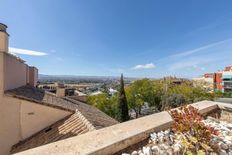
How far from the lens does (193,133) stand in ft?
6.21

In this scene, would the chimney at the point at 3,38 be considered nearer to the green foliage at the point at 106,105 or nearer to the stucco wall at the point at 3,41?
the stucco wall at the point at 3,41

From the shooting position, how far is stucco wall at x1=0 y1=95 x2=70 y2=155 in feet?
18.0

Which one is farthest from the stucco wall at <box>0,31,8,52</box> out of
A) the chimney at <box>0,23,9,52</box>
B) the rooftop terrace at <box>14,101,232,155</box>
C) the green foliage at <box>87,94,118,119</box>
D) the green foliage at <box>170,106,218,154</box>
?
the green foliage at <box>87,94,118,119</box>

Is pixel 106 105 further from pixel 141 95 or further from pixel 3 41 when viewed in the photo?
pixel 3 41

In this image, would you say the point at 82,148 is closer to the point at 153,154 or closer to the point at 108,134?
the point at 108,134

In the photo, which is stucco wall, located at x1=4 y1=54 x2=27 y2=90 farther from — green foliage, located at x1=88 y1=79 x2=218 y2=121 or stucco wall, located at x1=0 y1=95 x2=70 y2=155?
green foliage, located at x1=88 y1=79 x2=218 y2=121

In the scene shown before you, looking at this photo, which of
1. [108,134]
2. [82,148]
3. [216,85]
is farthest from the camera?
[216,85]

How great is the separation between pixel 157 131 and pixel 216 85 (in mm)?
61860

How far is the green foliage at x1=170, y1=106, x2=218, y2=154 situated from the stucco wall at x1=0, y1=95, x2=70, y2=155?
6071 mm

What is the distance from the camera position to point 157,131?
221cm

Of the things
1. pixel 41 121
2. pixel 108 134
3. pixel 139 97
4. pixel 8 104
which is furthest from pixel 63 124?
pixel 139 97

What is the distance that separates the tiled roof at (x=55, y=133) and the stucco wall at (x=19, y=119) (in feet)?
0.79

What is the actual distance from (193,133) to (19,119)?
21.3ft

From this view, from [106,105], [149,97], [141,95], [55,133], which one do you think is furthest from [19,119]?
[149,97]
